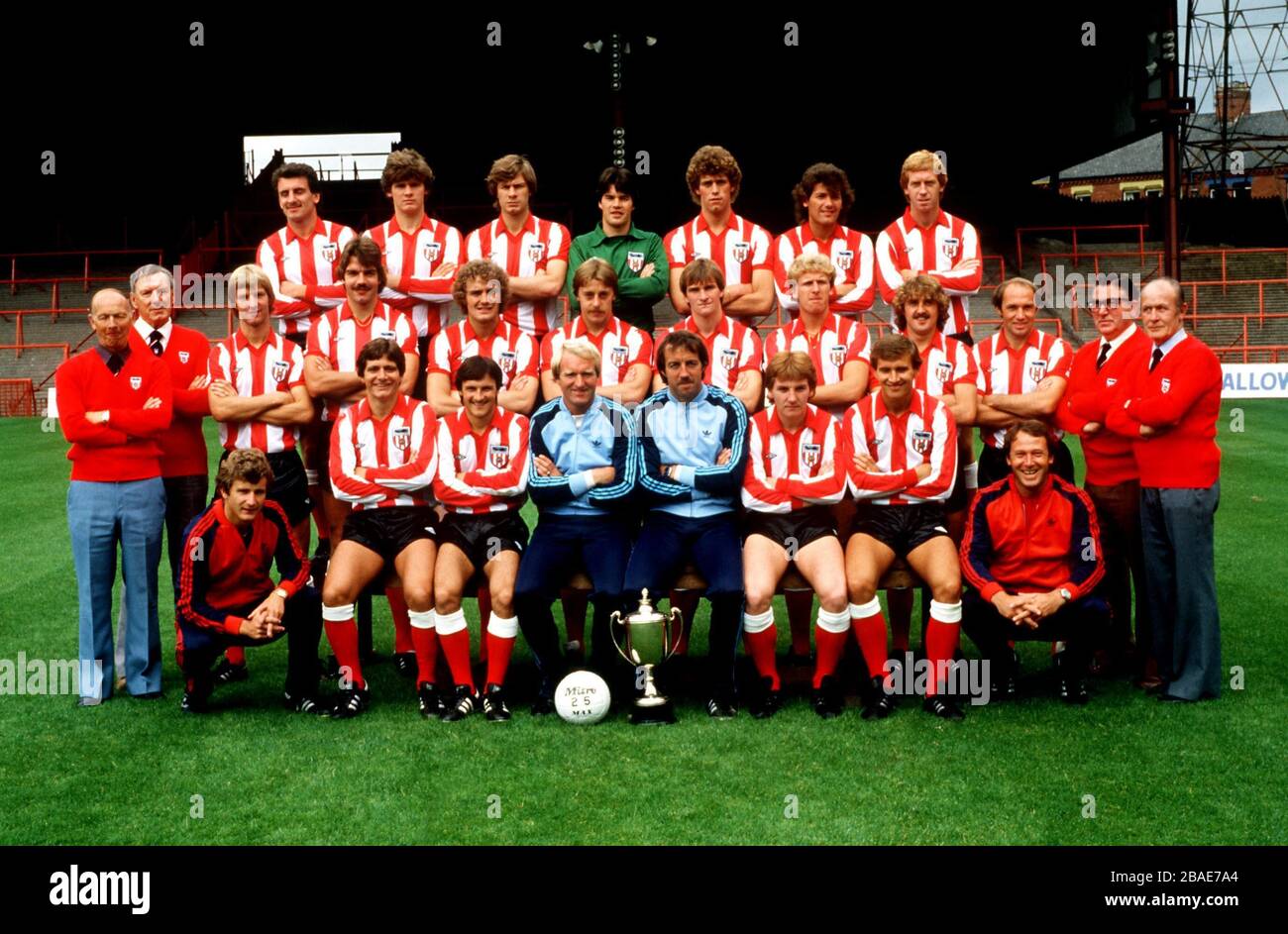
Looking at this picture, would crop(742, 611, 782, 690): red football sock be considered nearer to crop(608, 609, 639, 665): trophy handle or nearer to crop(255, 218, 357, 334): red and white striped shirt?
crop(608, 609, 639, 665): trophy handle

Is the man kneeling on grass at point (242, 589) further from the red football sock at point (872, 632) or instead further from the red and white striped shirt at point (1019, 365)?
the red and white striped shirt at point (1019, 365)

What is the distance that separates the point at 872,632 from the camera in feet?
17.0

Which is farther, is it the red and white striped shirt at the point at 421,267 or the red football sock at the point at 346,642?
the red and white striped shirt at the point at 421,267

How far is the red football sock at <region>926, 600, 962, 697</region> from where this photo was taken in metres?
5.15

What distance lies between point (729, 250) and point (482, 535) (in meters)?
→ 2.11

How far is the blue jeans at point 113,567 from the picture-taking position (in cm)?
550

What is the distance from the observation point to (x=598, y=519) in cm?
547

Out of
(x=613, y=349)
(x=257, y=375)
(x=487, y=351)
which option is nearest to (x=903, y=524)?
(x=613, y=349)

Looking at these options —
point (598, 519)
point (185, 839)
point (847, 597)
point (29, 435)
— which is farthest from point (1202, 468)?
point (29, 435)

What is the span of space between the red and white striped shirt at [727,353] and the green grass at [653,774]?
1681 mm

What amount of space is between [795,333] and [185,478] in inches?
125

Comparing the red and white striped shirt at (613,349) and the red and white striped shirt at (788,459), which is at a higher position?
the red and white striped shirt at (613,349)

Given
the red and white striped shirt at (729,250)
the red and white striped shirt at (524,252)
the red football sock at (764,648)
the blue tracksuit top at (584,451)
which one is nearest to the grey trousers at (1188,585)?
the red football sock at (764,648)

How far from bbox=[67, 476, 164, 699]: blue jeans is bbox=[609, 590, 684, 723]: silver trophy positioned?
2349 millimetres
